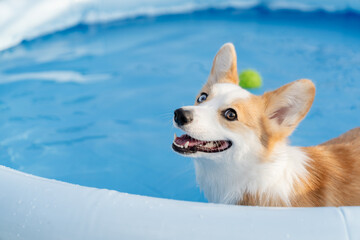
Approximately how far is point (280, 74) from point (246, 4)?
7.32 feet

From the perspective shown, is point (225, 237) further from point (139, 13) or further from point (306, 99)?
point (139, 13)

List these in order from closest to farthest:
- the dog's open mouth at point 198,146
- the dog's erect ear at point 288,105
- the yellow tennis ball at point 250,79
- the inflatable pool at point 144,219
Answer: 1. the inflatable pool at point 144,219
2. the dog's erect ear at point 288,105
3. the dog's open mouth at point 198,146
4. the yellow tennis ball at point 250,79

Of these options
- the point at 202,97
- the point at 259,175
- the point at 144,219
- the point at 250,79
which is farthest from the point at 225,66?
the point at 250,79

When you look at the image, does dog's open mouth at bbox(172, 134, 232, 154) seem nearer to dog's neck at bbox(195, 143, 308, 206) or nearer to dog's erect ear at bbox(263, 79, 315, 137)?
dog's neck at bbox(195, 143, 308, 206)

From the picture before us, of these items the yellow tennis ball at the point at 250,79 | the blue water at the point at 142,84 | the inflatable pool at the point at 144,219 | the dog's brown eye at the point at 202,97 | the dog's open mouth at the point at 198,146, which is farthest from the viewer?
the yellow tennis ball at the point at 250,79

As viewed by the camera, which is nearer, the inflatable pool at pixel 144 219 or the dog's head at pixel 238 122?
the inflatable pool at pixel 144 219

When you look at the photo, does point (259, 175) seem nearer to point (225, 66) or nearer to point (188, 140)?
point (188, 140)

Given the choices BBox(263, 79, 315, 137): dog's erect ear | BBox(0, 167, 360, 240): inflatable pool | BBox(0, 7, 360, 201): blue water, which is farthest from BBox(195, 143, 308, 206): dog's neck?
BBox(0, 7, 360, 201): blue water

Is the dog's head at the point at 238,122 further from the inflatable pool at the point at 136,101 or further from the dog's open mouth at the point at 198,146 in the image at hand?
the inflatable pool at the point at 136,101

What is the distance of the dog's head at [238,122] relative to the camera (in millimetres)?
1940

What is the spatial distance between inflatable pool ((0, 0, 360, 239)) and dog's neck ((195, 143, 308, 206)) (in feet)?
1.20

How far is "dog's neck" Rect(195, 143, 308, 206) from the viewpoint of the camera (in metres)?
2.02

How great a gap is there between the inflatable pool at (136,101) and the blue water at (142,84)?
1cm

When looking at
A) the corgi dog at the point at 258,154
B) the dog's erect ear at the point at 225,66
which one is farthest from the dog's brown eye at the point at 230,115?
the dog's erect ear at the point at 225,66
